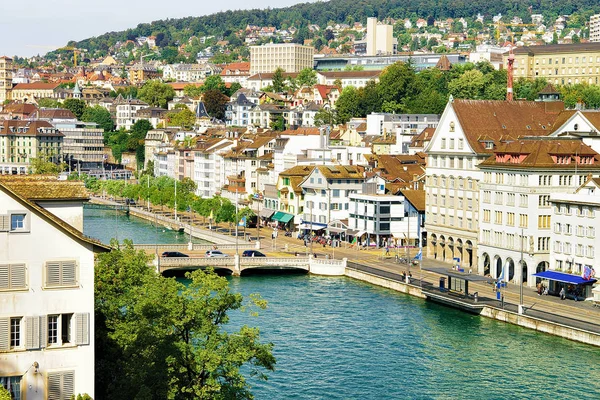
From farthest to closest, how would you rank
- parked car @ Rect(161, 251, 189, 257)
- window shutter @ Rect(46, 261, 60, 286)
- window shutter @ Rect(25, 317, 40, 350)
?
1. parked car @ Rect(161, 251, 189, 257)
2. window shutter @ Rect(46, 261, 60, 286)
3. window shutter @ Rect(25, 317, 40, 350)

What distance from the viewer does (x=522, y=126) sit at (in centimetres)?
7844

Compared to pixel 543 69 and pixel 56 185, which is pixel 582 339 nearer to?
pixel 56 185

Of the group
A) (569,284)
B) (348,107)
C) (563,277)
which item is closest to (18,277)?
(563,277)

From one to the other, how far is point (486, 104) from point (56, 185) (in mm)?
55689

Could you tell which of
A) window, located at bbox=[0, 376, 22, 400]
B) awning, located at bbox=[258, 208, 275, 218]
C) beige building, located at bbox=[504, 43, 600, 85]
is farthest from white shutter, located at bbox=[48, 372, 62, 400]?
beige building, located at bbox=[504, 43, 600, 85]

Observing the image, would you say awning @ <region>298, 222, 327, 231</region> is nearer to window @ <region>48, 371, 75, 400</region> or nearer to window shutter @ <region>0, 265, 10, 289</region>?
window @ <region>48, 371, 75, 400</region>

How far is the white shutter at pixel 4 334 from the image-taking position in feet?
81.3

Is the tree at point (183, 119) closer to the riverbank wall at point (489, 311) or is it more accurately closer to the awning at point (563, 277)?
the riverbank wall at point (489, 311)

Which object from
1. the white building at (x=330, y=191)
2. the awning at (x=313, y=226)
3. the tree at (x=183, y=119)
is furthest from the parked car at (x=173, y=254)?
the tree at (x=183, y=119)

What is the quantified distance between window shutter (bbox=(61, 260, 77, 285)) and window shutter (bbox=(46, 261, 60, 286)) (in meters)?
0.13

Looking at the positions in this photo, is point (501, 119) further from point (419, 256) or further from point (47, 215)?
point (47, 215)

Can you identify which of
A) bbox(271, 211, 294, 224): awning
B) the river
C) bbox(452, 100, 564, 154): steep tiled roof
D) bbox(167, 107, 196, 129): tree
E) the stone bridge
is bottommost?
the river

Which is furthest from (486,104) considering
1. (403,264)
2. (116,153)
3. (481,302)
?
(116,153)

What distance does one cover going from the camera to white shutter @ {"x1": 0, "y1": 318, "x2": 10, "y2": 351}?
24.8 metres
